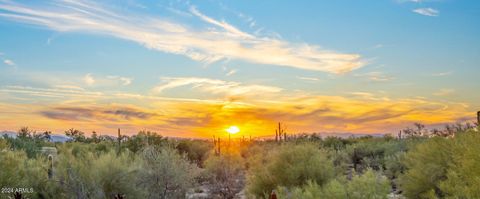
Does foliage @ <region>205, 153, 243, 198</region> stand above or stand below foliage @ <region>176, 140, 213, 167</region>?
below

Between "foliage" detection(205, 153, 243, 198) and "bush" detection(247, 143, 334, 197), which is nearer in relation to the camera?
"bush" detection(247, 143, 334, 197)

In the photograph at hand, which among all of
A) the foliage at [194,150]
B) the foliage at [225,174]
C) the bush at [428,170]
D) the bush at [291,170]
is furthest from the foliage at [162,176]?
the foliage at [194,150]

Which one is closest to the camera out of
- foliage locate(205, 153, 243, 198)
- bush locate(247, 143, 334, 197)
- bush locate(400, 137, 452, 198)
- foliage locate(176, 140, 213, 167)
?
bush locate(400, 137, 452, 198)

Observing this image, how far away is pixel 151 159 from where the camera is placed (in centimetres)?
1881

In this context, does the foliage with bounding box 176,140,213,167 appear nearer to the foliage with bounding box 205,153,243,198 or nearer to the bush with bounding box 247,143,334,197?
the foliage with bounding box 205,153,243,198

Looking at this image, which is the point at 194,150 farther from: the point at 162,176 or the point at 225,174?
the point at 162,176

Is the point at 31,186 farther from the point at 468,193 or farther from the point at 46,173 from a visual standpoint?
the point at 468,193

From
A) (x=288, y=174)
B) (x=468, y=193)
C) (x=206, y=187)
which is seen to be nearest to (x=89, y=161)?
Result: (x=288, y=174)

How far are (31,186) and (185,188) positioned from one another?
5162mm

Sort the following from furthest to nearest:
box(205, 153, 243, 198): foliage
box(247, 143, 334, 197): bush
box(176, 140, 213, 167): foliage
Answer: box(176, 140, 213, 167): foliage < box(205, 153, 243, 198): foliage < box(247, 143, 334, 197): bush

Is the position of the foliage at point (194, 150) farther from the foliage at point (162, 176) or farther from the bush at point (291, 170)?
the bush at point (291, 170)

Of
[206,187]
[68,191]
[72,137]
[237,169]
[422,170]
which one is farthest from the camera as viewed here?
[72,137]

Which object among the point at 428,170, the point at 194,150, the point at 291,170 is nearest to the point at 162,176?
the point at 291,170

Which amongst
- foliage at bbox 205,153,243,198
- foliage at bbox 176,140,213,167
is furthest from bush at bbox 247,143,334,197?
foliage at bbox 176,140,213,167
